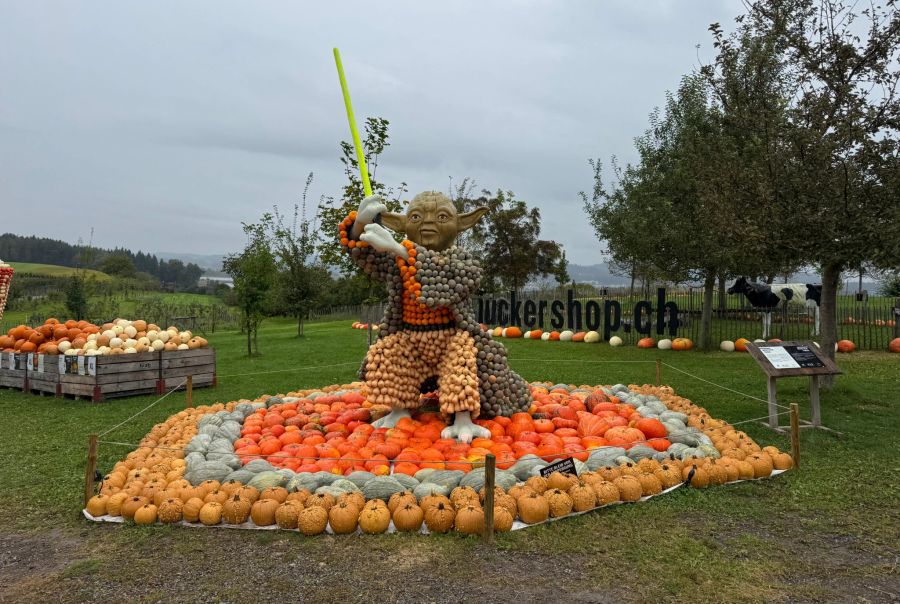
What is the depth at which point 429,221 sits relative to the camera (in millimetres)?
6324

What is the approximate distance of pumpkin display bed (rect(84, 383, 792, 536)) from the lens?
14.3 feet

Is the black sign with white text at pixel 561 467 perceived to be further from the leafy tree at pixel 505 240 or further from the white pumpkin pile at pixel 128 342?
the leafy tree at pixel 505 240

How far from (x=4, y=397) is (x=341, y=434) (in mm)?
7469

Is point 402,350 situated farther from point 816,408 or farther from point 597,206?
A: point 597,206

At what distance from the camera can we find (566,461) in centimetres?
484

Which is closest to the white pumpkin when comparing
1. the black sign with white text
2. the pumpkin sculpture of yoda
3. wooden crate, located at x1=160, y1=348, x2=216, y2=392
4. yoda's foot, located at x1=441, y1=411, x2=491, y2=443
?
wooden crate, located at x1=160, y1=348, x2=216, y2=392

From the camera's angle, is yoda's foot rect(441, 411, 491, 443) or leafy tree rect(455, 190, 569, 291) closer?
yoda's foot rect(441, 411, 491, 443)

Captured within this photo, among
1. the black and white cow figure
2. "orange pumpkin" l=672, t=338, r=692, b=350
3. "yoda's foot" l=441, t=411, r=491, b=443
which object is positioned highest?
the black and white cow figure

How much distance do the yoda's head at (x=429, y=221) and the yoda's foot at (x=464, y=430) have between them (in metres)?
1.75

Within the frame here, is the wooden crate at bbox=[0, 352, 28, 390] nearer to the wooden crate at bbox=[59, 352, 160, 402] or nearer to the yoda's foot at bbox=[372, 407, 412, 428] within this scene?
the wooden crate at bbox=[59, 352, 160, 402]

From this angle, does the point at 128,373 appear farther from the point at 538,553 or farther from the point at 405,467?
the point at 538,553

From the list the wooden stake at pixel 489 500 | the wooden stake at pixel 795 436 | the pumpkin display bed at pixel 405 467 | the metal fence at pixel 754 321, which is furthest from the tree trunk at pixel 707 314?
the wooden stake at pixel 489 500

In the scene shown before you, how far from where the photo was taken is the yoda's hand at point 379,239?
5.80 m

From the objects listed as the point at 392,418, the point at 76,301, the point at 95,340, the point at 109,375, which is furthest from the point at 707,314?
the point at 76,301
